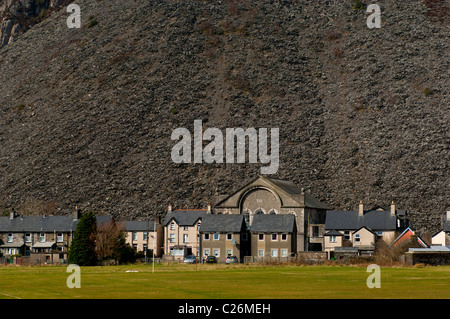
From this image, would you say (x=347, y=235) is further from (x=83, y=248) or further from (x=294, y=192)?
(x=83, y=248)

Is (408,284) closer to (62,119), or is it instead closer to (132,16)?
(62,119)

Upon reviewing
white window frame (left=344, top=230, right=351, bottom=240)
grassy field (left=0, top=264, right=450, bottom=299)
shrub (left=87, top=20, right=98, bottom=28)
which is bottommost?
grassy field (left=0, top=264, right=450, bottom=299)

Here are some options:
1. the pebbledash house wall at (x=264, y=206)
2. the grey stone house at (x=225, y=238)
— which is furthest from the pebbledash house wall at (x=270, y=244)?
the pebbledash house wall at (x=264, y=206)

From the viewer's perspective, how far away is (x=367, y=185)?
124 metres

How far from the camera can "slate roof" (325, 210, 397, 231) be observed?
99812mm

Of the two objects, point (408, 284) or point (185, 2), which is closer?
point (408, 284)

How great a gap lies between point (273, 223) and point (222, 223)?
6447 millimetres

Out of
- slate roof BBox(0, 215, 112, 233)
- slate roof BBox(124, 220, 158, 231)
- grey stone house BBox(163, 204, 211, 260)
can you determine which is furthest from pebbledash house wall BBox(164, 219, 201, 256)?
slate roof BBox(0, 215, 112, 233)

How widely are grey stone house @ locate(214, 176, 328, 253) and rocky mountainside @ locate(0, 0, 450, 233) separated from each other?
7200mm

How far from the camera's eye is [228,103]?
507ft

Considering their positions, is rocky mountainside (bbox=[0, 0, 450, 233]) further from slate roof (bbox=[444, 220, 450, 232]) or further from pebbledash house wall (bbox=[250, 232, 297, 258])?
pebbledash house wall (bbox=[250, 232, 297, 258])
